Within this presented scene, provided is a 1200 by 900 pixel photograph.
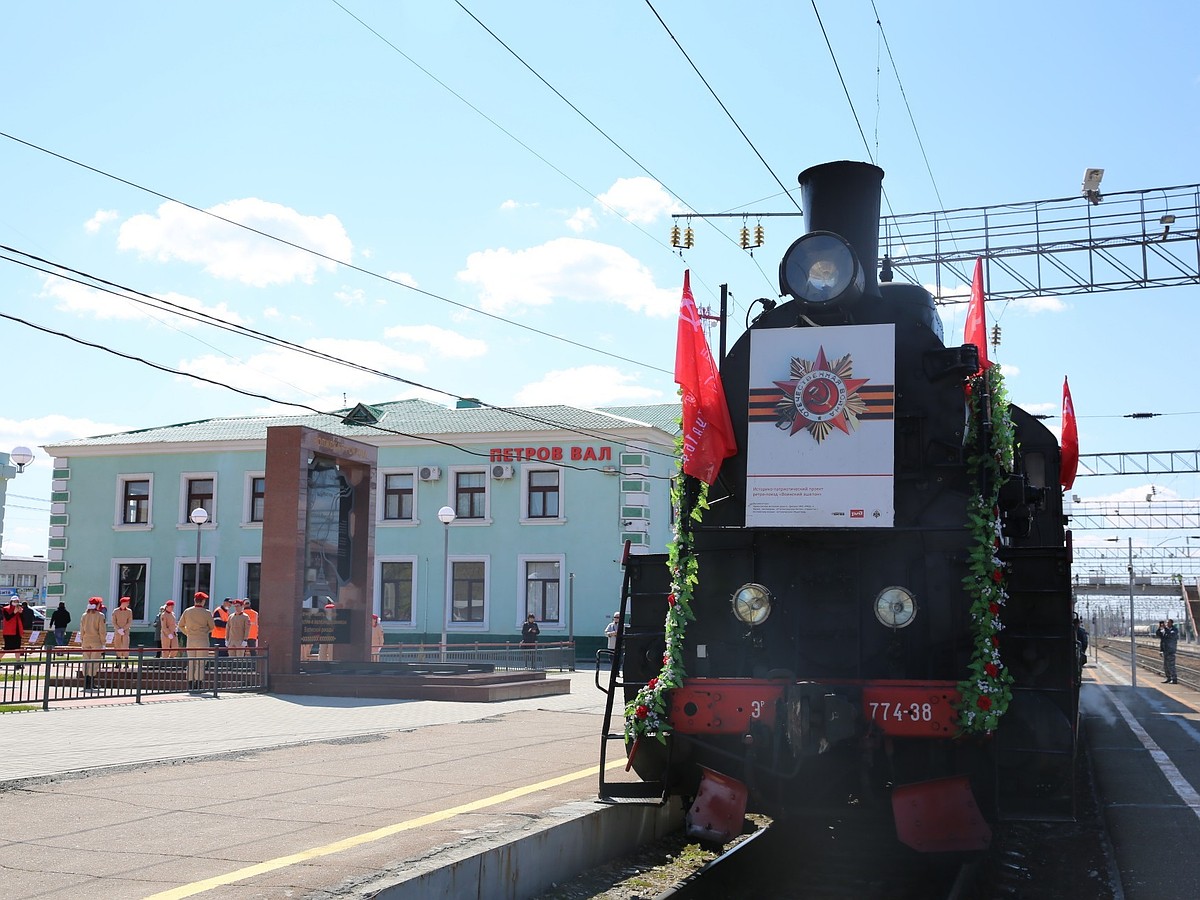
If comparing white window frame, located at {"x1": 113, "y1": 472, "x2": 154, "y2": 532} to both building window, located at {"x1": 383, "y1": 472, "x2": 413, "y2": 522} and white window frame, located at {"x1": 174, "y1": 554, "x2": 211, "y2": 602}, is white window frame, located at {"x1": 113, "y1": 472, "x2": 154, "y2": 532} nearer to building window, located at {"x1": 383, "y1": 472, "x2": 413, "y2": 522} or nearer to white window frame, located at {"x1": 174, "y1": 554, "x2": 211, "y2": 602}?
white window frame, located at {"x1": 174, "y1": 554, "x2": 211, "y2": 602}

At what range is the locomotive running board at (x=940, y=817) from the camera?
638 cm

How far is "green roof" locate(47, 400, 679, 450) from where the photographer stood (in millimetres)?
35031

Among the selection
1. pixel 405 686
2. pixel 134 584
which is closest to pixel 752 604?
pixel 405 686

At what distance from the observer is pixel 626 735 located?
24.0 feet

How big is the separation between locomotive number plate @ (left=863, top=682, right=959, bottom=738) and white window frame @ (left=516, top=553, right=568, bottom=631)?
27.6 meters

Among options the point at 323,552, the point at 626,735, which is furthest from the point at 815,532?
the point at 323,552

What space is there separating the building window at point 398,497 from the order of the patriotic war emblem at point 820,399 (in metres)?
29.8

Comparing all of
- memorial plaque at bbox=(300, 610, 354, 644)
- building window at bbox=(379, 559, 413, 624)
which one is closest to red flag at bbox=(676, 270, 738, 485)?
memorial plaque at bbox=(300, 610, 354, 644)

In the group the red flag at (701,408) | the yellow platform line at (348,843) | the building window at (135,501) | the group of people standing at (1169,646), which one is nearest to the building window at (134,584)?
the building window at (135,501)

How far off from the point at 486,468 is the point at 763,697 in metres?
29.3

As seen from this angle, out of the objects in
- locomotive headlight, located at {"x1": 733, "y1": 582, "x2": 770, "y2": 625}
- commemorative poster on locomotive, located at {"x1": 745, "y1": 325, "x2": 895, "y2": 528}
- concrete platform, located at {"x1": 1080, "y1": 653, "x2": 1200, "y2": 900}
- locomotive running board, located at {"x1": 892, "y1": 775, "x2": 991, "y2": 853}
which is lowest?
concrete platform, located at {"x1": 1080, "y1": 653, "x2": 1200, "y2": 900}

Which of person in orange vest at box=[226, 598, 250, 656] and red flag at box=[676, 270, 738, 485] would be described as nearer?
red flag at box=[676, 270, 738, 485]

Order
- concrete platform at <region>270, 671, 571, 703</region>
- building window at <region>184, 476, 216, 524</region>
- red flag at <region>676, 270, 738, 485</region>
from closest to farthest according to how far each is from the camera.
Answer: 1. red flag at <region>676, 270, 738, 485</region>
2. concrete platform at <region>270, 671, 571, 703</region>
3. building window at <region>184, 476, 216, 524</region>

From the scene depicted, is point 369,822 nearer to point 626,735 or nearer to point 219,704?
point 626,735
